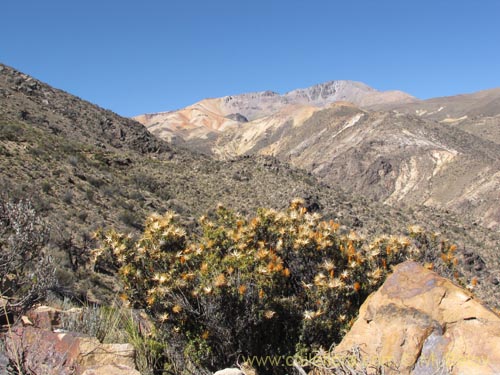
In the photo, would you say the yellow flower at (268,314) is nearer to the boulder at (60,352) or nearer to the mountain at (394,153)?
the boulder at (60,352)

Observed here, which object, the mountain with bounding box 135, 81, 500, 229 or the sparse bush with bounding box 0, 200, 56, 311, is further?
the mountain with bounding box 135, 81, 500, 229

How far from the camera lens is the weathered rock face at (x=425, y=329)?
135 inches

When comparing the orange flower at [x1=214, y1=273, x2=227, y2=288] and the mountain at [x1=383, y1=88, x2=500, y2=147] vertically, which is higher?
the mountain at [x1=383, y1=88, x2=500, y2=147]

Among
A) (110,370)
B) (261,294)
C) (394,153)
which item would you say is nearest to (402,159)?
(394,153)

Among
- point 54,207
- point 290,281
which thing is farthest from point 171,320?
point 54,207

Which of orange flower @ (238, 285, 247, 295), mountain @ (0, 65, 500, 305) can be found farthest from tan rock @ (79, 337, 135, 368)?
mountain @ (0, 65, 500, 305)

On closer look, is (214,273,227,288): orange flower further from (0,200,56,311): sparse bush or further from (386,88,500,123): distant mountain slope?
(386,88,500,123): distant mountain slope

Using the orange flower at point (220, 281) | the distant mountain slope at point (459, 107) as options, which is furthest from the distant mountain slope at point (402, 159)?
the orange flower at point (220, 281)

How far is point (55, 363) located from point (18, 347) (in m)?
0.34

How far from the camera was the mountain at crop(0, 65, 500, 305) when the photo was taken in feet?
49.6

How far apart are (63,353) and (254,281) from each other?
226 centimetres

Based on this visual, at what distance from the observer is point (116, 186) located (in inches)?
866

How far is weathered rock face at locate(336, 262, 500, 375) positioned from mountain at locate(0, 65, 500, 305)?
740cm

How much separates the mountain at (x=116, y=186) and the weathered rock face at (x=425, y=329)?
291 inches
